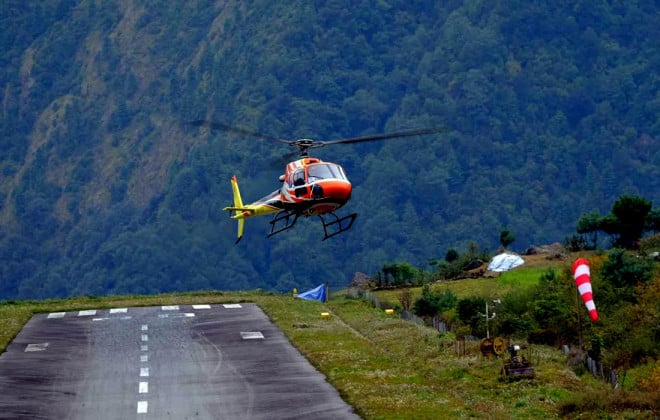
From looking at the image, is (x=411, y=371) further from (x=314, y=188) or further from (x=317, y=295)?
(x=317, y=295)

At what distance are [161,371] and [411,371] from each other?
9.98 m

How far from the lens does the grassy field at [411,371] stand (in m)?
43.7

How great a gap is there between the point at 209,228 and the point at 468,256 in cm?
9168

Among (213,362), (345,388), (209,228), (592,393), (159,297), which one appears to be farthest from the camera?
(209,228)

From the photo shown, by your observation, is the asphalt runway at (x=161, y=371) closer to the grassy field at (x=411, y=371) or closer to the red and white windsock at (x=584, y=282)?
the grassy field at (x=411, y=371)

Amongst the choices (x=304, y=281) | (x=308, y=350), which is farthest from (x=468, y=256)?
(x=304, y=281)

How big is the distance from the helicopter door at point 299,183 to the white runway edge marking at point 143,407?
14.1 meters

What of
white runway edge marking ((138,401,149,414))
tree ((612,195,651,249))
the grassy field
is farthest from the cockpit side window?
tree ((612,195,651,249))

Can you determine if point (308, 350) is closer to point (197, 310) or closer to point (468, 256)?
point (197, 310)

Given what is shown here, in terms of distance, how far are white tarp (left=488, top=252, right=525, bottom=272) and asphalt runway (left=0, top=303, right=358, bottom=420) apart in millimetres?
23094

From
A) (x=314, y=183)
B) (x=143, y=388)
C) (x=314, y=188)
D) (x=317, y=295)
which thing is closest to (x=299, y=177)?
(x=314, y=183)

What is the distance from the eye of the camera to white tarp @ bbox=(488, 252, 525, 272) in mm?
86250


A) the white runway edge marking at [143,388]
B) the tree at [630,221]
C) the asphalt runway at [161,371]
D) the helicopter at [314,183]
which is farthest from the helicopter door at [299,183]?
the tree at [630,221]

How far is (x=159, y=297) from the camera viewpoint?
79.1m
